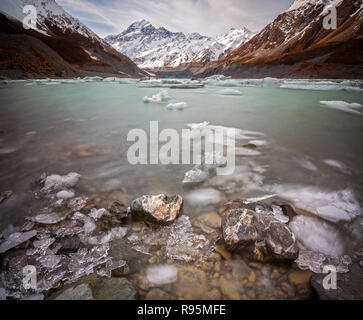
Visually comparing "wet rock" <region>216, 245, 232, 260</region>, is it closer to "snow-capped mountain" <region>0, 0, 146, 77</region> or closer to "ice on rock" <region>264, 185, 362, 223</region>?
"ice on rock" <region>264, 185, 362, 223</region>

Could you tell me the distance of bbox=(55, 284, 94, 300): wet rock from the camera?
117cm

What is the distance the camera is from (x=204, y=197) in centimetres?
212

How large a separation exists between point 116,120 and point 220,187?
4.31 m

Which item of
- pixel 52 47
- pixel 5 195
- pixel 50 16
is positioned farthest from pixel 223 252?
pixel 50 16

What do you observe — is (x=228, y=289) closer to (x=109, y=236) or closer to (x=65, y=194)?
(x=109, y=236)

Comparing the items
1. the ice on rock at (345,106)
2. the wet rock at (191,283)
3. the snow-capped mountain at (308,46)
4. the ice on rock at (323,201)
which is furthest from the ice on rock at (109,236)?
the snow-capped mountain at (308,46)

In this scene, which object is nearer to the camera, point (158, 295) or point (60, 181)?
point (158, 295)

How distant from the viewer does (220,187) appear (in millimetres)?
2287

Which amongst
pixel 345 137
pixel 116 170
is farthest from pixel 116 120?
pixel 345 137

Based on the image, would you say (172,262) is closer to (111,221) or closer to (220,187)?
(111,221)

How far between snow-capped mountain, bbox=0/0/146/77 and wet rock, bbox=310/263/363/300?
37.6 m

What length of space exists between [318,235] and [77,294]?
1954mm

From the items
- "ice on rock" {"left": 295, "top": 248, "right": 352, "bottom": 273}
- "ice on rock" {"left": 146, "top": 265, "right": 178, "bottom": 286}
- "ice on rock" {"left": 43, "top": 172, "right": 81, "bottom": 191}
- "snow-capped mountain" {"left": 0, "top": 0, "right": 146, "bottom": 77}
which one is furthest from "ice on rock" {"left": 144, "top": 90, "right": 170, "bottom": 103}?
"snow-capped mountain" {"left": 0, "top": 0, "right": 146, "bottom": 77}

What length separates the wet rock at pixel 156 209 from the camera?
1710 millimetres
